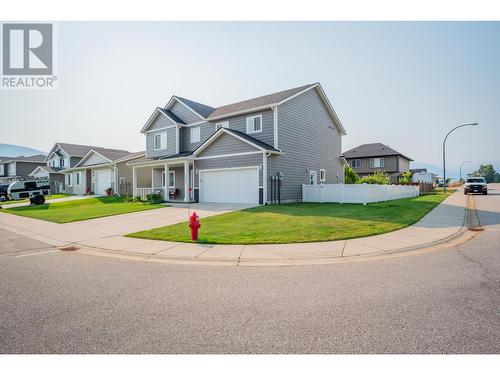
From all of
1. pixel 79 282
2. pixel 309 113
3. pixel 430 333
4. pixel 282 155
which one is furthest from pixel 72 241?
pixel 309 113

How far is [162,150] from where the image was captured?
2675 cm

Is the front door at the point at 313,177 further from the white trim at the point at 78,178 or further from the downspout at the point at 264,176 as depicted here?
the white trim at the point at 78,178

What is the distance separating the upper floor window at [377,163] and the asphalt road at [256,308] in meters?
47.1

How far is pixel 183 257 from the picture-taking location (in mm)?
6570

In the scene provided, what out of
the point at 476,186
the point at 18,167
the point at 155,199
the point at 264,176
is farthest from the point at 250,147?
the point at 18,167

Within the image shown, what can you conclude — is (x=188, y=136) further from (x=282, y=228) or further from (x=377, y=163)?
(x=377, y=163)

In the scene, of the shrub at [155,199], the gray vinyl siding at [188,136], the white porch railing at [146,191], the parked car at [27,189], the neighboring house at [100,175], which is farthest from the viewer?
the neighboring house at [100,175]

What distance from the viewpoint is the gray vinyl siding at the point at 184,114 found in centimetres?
2491

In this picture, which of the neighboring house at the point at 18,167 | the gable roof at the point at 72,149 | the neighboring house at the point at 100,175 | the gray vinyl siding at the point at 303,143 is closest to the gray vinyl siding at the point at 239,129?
the gray vinyl siding at the point at 303,143

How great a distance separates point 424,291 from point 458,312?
2.41 ft

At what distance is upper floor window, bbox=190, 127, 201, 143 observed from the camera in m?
24.6

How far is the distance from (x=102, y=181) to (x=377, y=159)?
45124 millimetres

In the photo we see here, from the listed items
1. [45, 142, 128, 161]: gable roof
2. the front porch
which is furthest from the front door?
[45, 142, 128, 161]: gable roof

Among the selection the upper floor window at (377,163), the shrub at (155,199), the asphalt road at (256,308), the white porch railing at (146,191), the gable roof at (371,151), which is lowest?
the asphalt road at (256,308)
